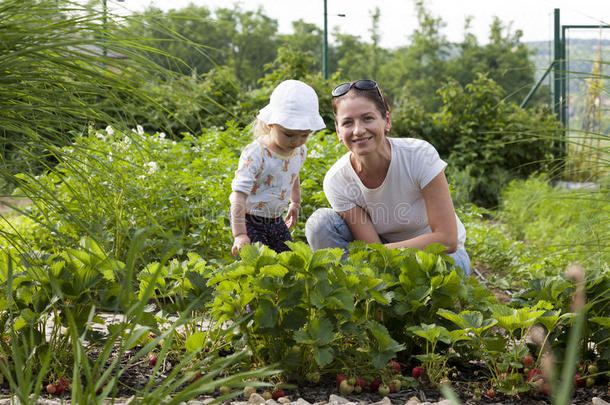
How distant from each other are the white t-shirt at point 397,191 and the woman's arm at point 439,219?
5cm

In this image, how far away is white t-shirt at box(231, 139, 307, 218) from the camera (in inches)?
114

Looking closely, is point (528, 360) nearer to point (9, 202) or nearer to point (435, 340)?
point (435, 340)

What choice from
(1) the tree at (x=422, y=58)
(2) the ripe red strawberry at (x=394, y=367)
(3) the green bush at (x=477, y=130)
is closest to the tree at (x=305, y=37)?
(1) the tree at (x=422, y=58)

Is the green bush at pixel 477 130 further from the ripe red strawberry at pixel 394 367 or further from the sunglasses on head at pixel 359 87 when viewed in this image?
the ripe red strawberry at pixel 394 367

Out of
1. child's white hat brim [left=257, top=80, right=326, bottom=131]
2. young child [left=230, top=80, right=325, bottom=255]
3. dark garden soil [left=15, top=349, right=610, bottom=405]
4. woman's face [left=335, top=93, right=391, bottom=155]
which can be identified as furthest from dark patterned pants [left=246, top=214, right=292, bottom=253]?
dark garden soil [left=15, top=349, right=610, bottom=405]

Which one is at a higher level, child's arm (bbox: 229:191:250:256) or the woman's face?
the woman's face

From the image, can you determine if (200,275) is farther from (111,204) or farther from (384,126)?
(384,126)

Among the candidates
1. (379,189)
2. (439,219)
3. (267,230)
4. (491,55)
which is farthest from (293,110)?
(491,55)

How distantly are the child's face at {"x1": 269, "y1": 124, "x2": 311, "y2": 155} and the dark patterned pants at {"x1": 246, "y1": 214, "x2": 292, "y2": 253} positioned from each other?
39 centimetres

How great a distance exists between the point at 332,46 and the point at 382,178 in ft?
139

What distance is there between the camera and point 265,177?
3.03 meters

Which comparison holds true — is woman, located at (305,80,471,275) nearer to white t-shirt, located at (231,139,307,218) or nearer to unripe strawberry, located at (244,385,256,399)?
white t-shirt, located at (231,139,307,218)

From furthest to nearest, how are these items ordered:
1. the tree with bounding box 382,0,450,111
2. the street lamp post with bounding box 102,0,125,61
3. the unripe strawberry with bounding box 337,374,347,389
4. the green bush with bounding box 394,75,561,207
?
1. the tree with bounding box 382,0,450,111
2. the green bush with bounding box 394,75,561,207
3. the unripe strawberry with bounding box 337,374,347,389
4. the street lamp post with bounding box 102,0,125,61

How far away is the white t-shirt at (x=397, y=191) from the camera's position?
276cm
